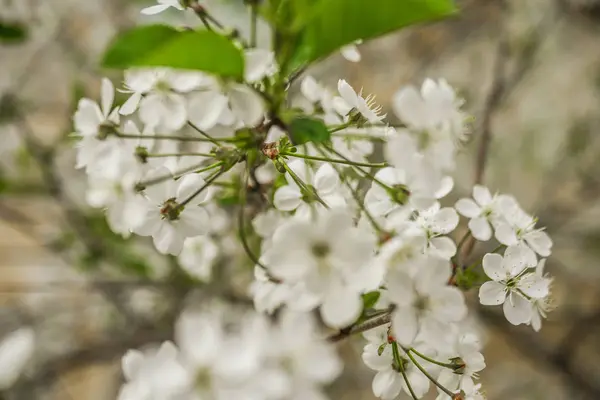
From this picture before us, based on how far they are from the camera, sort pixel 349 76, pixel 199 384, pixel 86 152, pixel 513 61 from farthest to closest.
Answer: pixel 349 76 → pixel 513 61 → pixel 86 152 → pixel 199 384

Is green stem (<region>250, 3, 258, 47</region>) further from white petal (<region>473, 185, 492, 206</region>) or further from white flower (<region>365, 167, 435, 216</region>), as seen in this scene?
white petal (<region>473, 185, 492, 206</region>)

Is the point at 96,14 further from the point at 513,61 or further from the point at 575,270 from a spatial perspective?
the point at 575,270

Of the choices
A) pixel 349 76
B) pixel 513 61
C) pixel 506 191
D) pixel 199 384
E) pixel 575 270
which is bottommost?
pixel 575 270

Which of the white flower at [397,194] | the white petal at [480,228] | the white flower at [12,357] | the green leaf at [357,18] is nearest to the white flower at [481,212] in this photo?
the white petal at [480,228]

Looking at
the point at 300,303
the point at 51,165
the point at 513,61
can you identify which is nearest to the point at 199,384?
the point at 300,303

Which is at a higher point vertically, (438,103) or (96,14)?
(438,103)

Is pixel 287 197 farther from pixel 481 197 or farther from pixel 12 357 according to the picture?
pixel 12 357

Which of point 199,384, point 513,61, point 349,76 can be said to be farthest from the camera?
point 349,76
